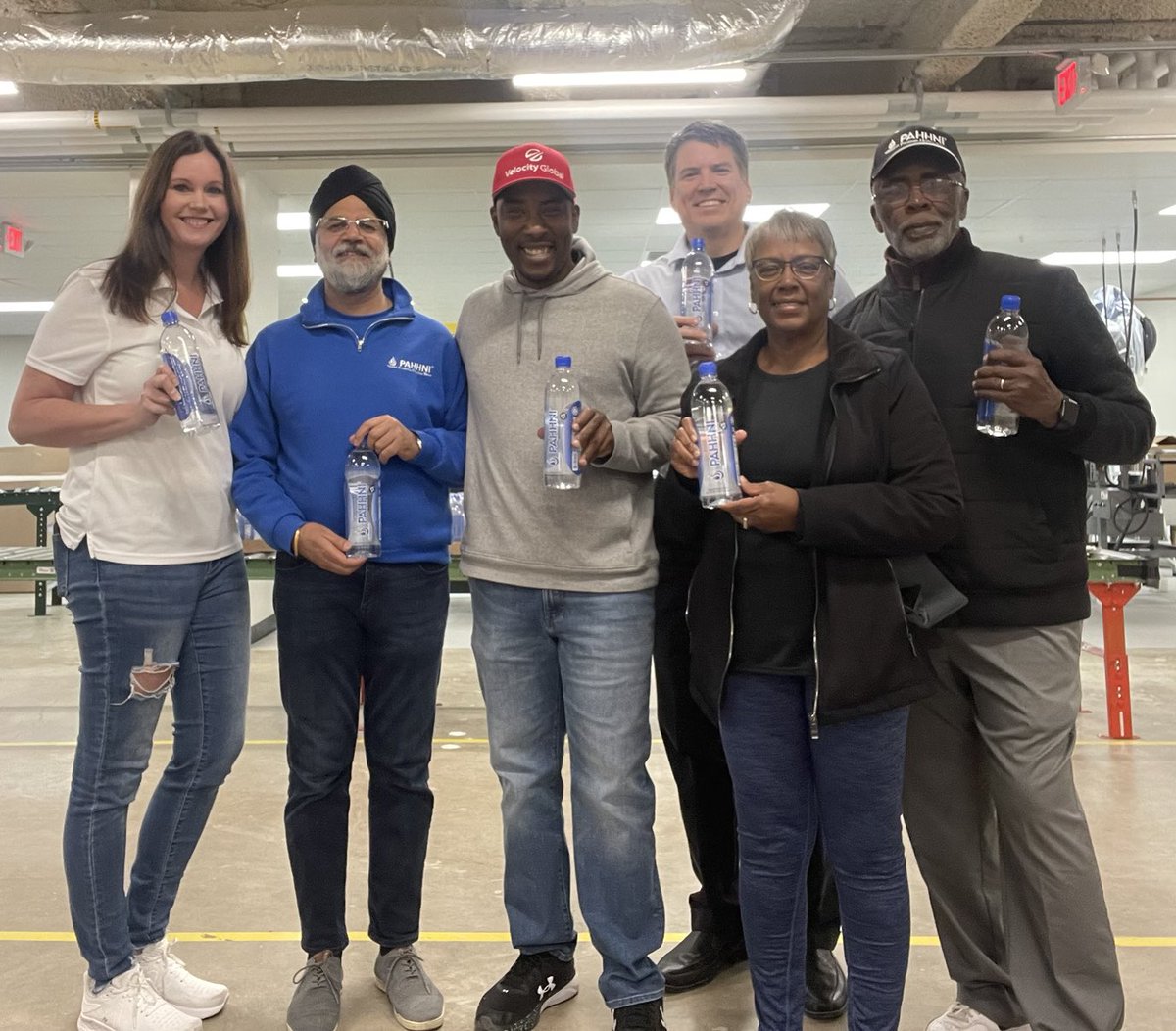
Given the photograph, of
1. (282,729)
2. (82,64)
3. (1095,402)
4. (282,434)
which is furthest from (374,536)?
(82,64)

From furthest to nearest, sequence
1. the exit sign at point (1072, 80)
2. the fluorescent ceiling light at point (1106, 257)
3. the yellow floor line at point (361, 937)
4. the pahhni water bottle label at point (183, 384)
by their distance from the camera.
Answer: the fluorescent ceiling light at point (1106, 257)
the exit sign at point (1072, 80)
the yellow floor line at point (361, 937)
the pahhni water bottle label at point (183, 384)

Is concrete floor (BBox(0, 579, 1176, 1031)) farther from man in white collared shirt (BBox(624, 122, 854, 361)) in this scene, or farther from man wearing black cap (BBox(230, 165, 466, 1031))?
man in white collared shirt (BBox(624, 122, 854, 361))

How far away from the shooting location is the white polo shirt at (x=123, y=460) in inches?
83.7

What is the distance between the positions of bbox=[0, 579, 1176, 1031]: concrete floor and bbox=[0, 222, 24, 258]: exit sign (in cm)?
588


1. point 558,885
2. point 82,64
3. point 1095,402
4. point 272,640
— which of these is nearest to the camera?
point 1095,402

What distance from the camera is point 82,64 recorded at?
4879 mm

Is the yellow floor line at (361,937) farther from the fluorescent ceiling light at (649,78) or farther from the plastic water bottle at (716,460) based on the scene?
the fluorescent ceiling light at (649,78)

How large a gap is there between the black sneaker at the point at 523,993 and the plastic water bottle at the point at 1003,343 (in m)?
1.44

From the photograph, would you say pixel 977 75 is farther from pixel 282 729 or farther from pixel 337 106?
pixel 282 729

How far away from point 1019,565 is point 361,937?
76.2 inches

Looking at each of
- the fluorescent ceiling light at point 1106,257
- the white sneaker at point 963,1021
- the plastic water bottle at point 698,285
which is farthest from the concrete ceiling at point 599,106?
the white sneaker at point 963,1021

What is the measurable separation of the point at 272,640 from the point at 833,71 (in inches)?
223

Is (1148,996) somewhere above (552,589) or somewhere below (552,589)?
below

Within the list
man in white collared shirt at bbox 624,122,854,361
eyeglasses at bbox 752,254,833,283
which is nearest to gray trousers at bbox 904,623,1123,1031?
eyeglasses at bbox 752,254,833,283
